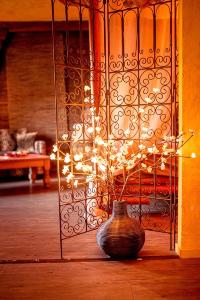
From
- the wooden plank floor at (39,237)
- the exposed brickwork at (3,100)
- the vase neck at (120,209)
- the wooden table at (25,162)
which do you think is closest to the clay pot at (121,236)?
the vase neck at (120,209)

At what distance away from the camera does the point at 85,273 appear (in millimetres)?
3043

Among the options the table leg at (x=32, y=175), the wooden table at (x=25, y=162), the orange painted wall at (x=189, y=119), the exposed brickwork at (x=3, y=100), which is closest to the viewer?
the orange painted wall at (x=189, y=119)

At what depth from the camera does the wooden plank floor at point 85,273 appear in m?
2.72

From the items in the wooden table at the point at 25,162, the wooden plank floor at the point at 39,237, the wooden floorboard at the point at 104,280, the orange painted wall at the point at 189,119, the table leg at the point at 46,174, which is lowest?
the wooden plank floor at the point at 39,237

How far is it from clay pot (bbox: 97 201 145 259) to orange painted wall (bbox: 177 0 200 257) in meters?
0.40

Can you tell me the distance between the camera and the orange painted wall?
10.1 feet

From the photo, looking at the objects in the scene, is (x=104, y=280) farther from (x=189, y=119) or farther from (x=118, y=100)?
(x=118, y=100)

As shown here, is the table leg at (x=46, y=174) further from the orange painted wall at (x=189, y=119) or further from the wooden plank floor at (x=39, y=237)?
the orange painted wall at (x=189, y=119)

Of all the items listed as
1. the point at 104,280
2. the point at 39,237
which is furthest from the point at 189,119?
the point at 39,237

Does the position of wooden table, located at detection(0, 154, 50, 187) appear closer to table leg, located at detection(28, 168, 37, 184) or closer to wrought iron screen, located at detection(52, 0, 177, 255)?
table leg, located at detection(28, 168, 37, 184)

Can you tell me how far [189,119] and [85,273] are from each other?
5.16 feet

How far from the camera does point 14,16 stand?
6.61m

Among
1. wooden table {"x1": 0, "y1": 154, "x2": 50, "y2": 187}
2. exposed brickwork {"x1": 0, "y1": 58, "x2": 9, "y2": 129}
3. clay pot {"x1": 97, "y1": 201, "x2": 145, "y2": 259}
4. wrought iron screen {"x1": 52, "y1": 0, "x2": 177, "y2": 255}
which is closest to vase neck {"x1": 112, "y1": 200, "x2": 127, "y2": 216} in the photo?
clay pot {"x1": 97, "y1": 201, "x2": 145, "y2": 259}

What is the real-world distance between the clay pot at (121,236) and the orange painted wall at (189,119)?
40cm
